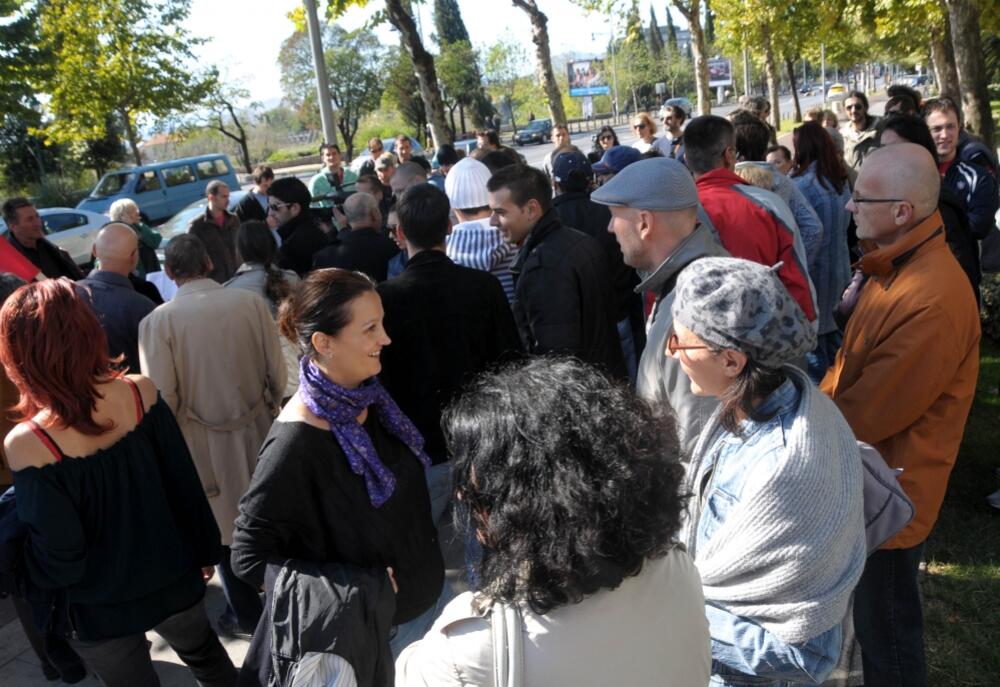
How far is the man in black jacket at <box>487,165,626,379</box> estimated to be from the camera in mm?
3557

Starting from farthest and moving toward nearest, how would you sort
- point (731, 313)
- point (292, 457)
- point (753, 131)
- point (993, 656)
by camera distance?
1. point (753, 131)
2. point (993, 656)
3. point (292, 457)
4. point (731, 313)

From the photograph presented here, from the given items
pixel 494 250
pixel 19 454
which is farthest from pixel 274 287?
pixel 19 454

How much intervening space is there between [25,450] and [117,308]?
1.78m

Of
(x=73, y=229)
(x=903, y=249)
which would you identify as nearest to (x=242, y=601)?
(x=903, y=249)

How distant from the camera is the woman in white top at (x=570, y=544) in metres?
1.35

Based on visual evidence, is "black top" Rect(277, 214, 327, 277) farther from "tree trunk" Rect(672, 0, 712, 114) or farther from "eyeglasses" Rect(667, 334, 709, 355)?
"tree trunk" Rect(672, 0, 712, 114)

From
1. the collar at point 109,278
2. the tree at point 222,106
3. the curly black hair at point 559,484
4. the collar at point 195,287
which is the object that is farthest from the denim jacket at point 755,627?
the tree at point 222,106

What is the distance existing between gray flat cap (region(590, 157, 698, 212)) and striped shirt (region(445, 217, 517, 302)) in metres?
1.21

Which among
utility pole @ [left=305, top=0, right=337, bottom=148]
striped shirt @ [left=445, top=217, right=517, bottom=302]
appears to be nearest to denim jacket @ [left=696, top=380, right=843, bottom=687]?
striped shirt @ [left=445, top=217, right=517, bottom=302]

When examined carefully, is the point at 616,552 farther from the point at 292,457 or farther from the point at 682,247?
the point at 682,247

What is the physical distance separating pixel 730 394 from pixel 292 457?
1.23m

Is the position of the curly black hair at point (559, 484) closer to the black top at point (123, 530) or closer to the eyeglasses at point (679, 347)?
the eyeglasses at point (679, 347)

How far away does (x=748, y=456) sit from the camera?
5.90ft

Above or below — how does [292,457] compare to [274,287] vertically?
below
